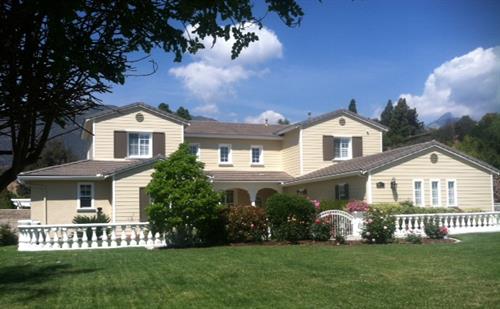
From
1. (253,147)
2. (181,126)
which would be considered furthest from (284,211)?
(253,147)

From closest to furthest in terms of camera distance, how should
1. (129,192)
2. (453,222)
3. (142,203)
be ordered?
(453,222) → (129,192) → (142,203)

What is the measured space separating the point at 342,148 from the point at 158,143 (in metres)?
11.6

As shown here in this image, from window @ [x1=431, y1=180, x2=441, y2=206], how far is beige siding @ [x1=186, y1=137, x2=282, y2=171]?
1138cm

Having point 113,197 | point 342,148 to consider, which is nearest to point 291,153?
point 342,148

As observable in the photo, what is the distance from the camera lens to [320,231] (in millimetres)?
20109

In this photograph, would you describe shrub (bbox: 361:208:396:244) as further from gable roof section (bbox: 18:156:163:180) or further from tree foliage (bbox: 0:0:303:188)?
tree foliage (bbox: 0:0:303:188)

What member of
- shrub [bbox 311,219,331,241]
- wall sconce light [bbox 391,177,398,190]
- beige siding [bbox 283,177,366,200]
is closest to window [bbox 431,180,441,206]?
wall sconce light [bbox 391,177,398,190]

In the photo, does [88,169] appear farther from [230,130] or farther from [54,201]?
[230,130]

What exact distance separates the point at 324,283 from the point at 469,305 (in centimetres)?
282

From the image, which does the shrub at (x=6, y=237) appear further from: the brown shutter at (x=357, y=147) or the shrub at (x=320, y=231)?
the brown shutter at (x=357, y=147)

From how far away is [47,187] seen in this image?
93.4 feet

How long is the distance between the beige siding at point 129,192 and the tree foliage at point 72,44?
78.2ft

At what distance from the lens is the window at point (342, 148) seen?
115 feet

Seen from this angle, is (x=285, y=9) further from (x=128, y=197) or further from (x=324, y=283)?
(x=128, y=197)
